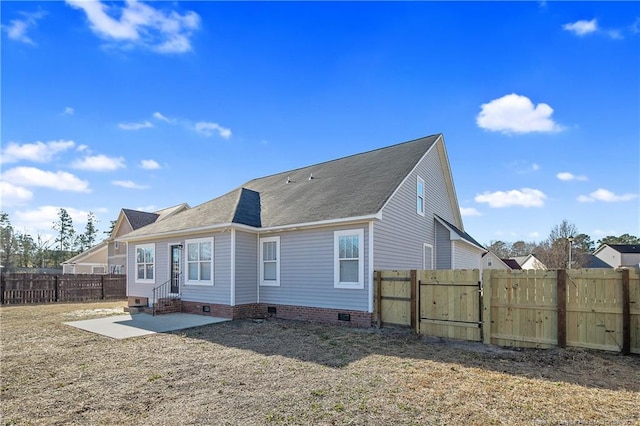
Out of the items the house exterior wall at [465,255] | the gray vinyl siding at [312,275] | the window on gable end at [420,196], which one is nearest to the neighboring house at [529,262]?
the house exterior wall at [465,255]

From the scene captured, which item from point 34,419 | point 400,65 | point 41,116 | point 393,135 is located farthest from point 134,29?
point 393,135

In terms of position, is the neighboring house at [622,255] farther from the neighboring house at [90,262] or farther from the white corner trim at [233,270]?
the neighboring house at [90,262]

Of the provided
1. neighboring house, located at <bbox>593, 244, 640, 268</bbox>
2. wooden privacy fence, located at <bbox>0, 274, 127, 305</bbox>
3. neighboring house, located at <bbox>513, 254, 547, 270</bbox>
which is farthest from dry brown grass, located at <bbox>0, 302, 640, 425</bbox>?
neighboring house, located at <bbox>593, 244, 640, 268</bbox>

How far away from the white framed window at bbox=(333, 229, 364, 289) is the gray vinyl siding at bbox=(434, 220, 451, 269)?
20.0 ft

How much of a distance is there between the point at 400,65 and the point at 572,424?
38.2 ft

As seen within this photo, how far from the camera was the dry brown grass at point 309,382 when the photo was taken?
428 cm

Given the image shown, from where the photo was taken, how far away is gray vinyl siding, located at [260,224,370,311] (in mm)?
10414

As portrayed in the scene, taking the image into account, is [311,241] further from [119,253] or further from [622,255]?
[622,255]

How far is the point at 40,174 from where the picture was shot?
25203mm

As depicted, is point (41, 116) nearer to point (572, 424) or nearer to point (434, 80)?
point (434, 80)

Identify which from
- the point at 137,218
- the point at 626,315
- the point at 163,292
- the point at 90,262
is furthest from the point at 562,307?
the point at 90,262

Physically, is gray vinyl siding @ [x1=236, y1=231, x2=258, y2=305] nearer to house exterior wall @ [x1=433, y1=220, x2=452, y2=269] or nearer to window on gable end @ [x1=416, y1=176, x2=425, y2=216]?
window on gable end @ [x1=416, y1=176, x2=425, y2=216]

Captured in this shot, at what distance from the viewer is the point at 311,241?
1142 cm

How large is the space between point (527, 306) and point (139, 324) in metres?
10.6
